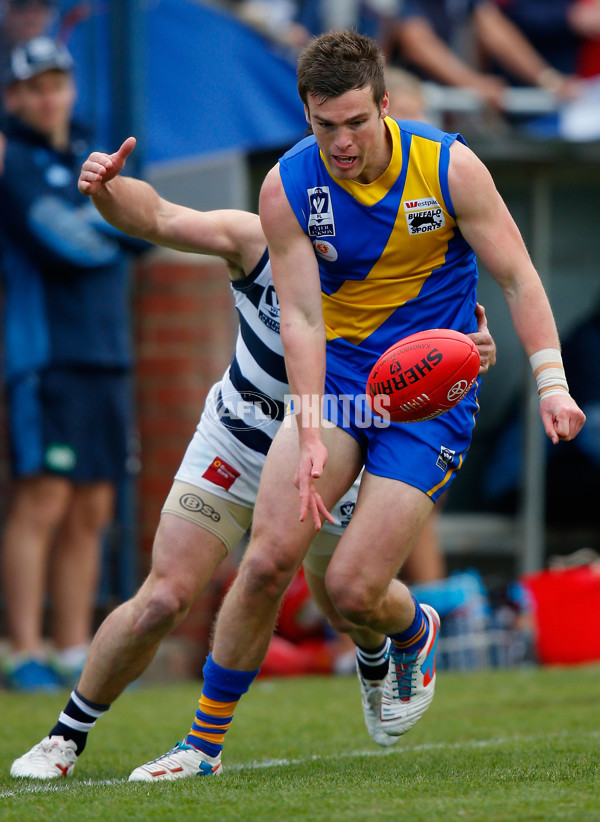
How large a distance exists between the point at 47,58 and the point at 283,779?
4753 millimetres

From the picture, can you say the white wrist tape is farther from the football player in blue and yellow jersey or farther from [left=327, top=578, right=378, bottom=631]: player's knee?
[left=327, top=578, right=378, bottom=631]: player's knee

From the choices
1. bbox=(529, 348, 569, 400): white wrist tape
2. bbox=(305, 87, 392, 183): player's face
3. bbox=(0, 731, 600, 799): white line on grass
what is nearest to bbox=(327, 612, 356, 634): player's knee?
bbox=(0, 731, 600, 799): white line on grass

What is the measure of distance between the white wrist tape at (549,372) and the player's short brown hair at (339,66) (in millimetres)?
948

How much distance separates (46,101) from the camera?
7184 mm

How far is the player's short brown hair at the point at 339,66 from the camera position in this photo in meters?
3.76

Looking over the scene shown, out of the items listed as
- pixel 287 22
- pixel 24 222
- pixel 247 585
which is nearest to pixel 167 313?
pixel 24 222

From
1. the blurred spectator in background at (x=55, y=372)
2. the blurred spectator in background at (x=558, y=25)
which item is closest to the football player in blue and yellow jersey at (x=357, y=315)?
the blurred spectator in background at (x=55, y=372)

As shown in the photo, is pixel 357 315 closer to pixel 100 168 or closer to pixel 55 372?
pixel 100 168

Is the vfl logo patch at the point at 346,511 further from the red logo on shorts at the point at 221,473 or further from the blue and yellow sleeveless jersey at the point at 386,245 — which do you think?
the blue and yellow sleeveless jersey at the point at 386,245

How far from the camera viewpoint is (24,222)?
7020 millimetres

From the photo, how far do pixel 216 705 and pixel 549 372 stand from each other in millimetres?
1543

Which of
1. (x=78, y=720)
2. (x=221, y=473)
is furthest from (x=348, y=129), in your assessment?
(x=78, y=720)

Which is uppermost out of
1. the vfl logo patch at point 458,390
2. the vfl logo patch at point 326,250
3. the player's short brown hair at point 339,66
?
the player's short brown hair at point 339,66

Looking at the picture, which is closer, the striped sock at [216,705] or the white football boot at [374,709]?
the striped sock at [216,705]
